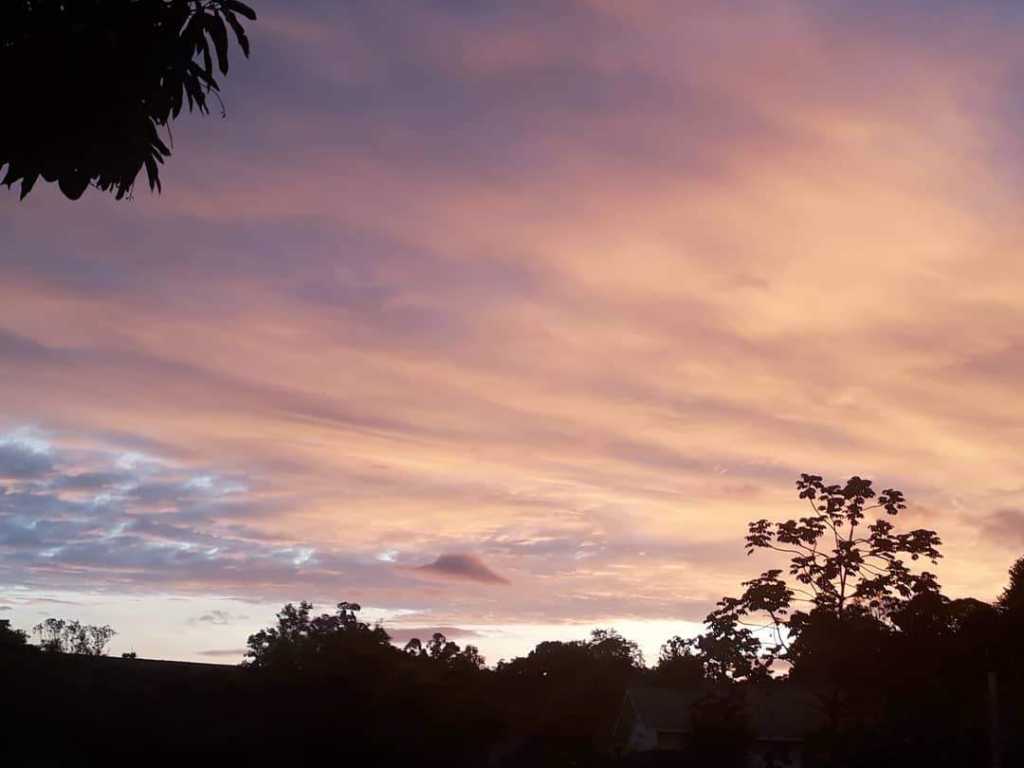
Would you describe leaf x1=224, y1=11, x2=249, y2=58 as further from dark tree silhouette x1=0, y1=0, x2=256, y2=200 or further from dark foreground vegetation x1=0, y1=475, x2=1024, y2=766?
dark foreground vegetation x1=0, y1=475, x2=1024, y2=766

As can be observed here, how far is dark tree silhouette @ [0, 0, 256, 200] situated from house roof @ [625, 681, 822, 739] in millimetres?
42954

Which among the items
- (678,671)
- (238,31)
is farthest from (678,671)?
(238,31)

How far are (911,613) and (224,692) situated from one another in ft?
65.8

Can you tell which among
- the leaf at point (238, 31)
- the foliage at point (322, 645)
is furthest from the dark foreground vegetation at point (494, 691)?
the leaf at point (238, 31)

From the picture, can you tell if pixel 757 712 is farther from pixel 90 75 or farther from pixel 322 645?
pixel 90 75

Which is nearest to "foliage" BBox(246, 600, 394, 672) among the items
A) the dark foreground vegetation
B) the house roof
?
the dark foreground vegetation

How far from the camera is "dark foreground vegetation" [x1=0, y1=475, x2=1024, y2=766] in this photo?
82.8 ft

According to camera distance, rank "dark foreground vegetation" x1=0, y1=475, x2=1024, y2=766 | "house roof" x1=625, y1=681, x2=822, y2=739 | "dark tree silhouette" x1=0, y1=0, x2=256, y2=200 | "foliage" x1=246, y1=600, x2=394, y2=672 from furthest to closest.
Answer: "house roof" x1=625, y1=681, x2=822, y2=739 < "foliage" x1=246, y1=600, x2=394, y2=672 < "dark foreground vegetation" x1=0, y1=475, x2=1024, y2=766 < "dark tree silhouette" x1=0, y1=0, x2=256, y2=200

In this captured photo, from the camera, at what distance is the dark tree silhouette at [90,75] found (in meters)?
10.7

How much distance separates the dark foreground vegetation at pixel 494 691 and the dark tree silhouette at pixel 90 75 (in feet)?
54.0

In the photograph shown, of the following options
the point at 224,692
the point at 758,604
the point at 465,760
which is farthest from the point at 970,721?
the point at 224,692

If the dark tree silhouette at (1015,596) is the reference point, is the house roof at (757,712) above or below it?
below

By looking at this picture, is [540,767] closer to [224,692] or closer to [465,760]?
[465,760]

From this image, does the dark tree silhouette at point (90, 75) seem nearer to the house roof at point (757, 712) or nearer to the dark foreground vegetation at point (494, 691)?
Result: the dark foreground vegetation at point (494, 691)
